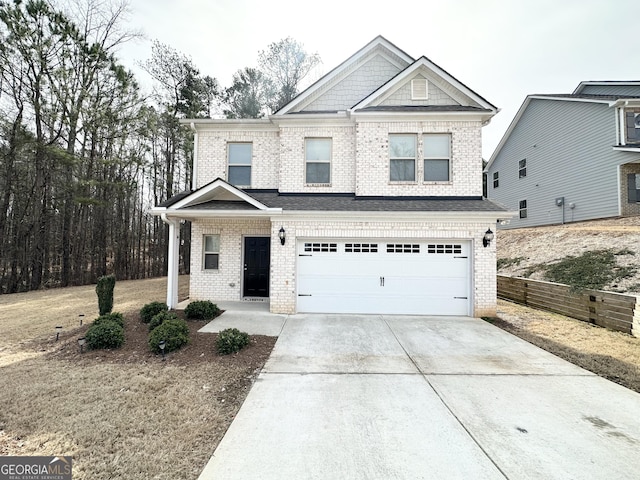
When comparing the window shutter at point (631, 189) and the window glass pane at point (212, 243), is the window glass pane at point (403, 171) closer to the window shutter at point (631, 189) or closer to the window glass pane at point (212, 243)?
the window glass pane at point (212, 243)

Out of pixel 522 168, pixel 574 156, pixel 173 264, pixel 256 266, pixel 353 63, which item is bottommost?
pixel 256 266

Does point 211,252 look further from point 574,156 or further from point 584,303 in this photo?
point 574,156

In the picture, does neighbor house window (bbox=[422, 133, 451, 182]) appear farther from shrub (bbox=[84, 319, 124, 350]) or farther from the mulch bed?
shrub (bbox=[84, 319, 124, 350])

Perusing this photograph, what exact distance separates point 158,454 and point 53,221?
1813 centimetres

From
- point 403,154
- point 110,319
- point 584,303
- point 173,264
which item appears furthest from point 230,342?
point 584,303

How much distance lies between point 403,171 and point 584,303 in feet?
19.1

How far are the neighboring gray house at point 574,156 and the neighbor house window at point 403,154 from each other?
40.2ft

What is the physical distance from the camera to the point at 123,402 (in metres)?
3.60

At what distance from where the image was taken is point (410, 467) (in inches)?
101

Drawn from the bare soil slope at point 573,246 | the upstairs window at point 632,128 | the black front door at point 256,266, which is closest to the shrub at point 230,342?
the black front door at point 256,266

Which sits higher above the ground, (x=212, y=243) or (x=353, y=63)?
(x=353, y=63)

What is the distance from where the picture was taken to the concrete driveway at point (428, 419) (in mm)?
2590

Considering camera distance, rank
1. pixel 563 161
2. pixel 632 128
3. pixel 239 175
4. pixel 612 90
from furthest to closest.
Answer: pixel 612 90 → pixel 563 161 → pixel 632 128 → pixel 239 175

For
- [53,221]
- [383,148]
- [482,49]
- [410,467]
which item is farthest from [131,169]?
[410,467]
